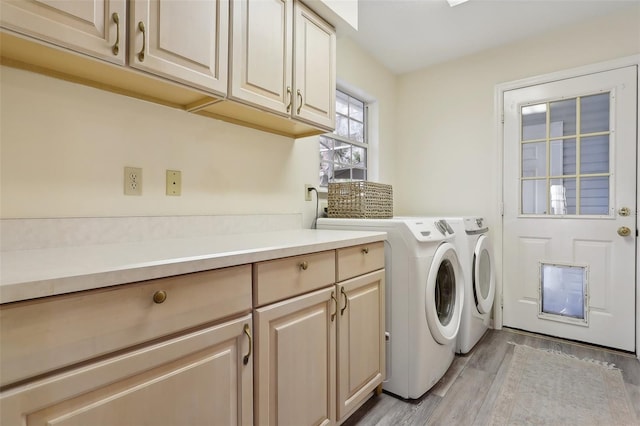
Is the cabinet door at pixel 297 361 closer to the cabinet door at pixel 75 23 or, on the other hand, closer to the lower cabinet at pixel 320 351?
the lower cabinet at pixel 320 351

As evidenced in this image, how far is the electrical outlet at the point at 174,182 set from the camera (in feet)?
4.58

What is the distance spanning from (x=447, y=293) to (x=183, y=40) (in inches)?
78.0

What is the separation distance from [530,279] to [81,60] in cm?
323

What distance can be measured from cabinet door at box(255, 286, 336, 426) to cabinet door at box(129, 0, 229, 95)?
90 centimetres

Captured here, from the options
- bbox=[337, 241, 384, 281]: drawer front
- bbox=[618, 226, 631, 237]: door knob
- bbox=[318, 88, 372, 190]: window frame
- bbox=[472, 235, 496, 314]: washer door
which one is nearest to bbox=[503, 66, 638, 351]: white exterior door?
bbox=[618, 226, 631, 237]: door knob

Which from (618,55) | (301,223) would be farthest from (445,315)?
(618,55)

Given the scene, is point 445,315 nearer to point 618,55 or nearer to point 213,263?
point 213,263

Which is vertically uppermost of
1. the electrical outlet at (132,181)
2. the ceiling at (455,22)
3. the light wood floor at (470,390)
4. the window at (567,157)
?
the ceiling at (455,22)

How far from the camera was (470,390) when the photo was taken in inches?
71.5

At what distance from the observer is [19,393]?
0.59 m

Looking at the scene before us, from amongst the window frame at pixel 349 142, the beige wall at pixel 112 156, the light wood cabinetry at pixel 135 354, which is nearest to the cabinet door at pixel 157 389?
the light wood cabinetry at pixel 135 354

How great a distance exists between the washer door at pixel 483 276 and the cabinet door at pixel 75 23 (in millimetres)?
2389

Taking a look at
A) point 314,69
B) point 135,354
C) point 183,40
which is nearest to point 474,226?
point 314,69

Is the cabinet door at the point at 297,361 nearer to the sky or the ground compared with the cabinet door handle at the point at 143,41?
nearer to the ground
